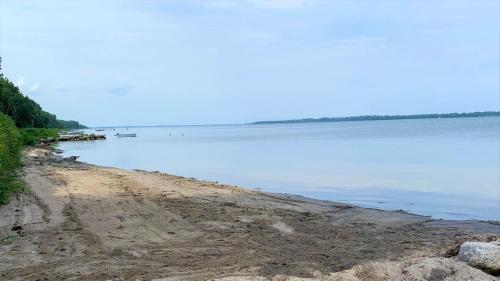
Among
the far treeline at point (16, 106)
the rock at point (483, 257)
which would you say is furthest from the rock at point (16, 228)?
the far treeline at point (16, 106)

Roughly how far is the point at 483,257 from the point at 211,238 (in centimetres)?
524

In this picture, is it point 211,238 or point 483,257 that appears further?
point 211,238

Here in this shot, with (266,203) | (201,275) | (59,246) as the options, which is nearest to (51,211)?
(59,246)

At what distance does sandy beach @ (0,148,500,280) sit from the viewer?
297 inches

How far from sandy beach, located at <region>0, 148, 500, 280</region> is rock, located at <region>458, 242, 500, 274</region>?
0.86 feet

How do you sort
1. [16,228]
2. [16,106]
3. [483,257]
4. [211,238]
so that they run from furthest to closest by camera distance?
[16,106]
[16,228]
[211,238]
[483,257]

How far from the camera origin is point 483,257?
7.38m

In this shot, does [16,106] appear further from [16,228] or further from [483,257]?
[483,257]

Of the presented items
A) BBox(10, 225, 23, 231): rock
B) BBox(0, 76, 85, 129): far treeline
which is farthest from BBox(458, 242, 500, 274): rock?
BBox(0, 76, 85, 129): far treeline

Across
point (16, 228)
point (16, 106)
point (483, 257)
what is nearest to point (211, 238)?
point (16, 228)

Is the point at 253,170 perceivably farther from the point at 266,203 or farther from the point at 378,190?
the point at 266,203

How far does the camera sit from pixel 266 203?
16016mm

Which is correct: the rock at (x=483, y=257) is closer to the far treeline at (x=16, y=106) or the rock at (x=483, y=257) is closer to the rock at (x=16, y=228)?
the rock at (x=16, y=228)

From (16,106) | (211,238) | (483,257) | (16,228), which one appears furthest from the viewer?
(16,106)
